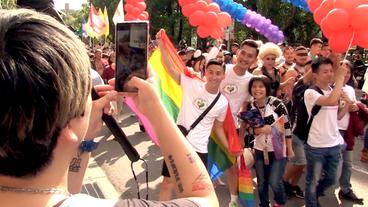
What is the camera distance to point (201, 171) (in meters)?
1.17

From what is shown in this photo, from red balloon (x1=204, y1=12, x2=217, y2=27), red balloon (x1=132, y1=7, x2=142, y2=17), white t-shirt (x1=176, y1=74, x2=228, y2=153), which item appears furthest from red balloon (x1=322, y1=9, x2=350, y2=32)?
red balloon (x1=132, y1=7, x2=142, y2=17)

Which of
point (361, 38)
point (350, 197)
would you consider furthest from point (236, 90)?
point (350, 197)

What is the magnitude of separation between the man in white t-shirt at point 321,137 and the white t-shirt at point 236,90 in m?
0.76

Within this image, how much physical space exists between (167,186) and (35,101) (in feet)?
10.3

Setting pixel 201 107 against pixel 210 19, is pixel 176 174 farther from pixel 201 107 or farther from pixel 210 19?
pixel 210 19

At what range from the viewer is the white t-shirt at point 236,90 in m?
4.47

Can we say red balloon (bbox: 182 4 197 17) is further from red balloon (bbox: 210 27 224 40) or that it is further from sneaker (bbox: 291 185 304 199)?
sneaker (bbox: 291 185 304 199)

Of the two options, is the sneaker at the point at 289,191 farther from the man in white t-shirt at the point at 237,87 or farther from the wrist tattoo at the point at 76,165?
the wrist tattoo at the point at 76,165

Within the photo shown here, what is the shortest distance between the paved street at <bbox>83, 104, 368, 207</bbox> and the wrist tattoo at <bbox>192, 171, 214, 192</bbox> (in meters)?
3.58

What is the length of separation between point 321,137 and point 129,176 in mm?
2742

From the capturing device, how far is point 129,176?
5504mm

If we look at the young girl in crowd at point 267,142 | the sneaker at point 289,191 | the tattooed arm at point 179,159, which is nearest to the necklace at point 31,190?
the tattooed arm at point 179,159

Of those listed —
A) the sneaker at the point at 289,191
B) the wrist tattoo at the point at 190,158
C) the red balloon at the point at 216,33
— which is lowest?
the sneaker at the point at 289,191

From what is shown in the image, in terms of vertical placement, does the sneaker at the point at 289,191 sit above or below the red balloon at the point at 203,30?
below
